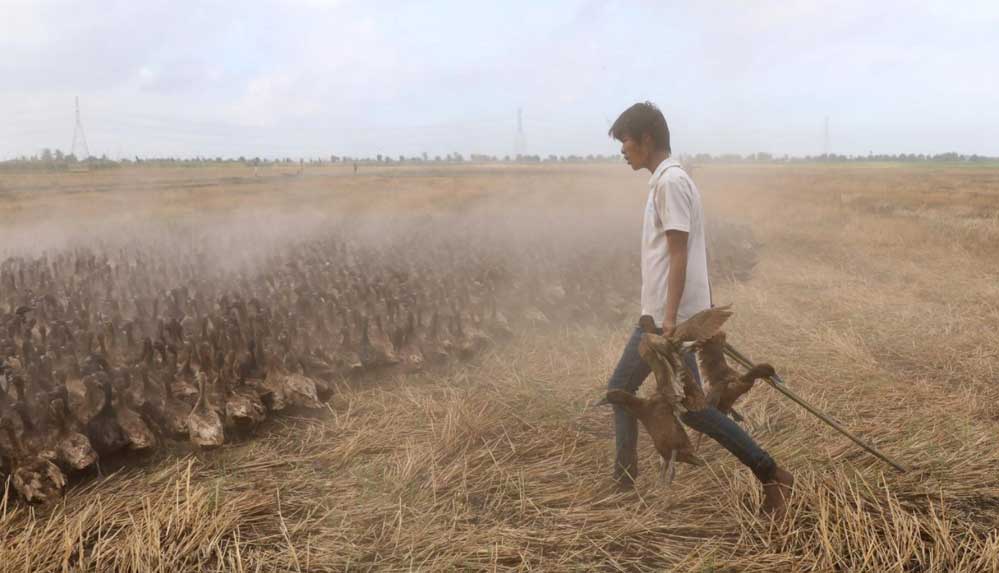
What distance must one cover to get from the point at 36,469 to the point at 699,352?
3881mm

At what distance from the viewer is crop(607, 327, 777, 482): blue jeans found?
10.8ft

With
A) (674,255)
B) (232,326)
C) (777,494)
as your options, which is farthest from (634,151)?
(232,326)

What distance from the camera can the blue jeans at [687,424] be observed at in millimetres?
3307

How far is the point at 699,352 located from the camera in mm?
3418

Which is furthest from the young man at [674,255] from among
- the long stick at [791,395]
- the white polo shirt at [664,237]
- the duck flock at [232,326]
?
the duck flock at [232,326]

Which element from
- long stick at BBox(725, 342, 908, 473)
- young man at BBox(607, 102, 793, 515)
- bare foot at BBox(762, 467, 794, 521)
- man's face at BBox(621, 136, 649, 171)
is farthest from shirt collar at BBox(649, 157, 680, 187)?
bare foot at BBox(762, 467, 794, 521)

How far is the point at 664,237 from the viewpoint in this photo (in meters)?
3.31

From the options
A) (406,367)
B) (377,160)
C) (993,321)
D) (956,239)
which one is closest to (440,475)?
(406,367)

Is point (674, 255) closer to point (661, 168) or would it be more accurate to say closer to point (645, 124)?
point (661, 168)

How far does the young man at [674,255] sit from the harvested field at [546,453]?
385mm

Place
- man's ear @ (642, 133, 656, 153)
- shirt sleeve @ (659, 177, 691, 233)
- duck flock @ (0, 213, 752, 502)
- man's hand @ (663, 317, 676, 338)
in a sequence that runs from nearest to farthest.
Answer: shirt sleeve @ (659, 177, 691, 233)
man's hand @ (663, 317, 676, 338)
man's ear @ (642, 133, 656, 153)
duck flock @ (0, 213, 752, 502)

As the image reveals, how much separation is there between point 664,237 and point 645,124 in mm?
613

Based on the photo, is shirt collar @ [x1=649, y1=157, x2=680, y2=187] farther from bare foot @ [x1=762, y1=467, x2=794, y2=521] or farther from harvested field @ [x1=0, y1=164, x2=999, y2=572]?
harvested field @ [x1=0, y1=164, x2=999, y2=572]

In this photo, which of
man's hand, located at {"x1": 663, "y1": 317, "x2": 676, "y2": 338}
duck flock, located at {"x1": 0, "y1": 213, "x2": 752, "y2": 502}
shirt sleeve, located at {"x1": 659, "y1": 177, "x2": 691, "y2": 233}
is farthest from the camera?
duck flock, located at {"x1": 0, "y1": 213, "x2": 752, "y2": 502}
